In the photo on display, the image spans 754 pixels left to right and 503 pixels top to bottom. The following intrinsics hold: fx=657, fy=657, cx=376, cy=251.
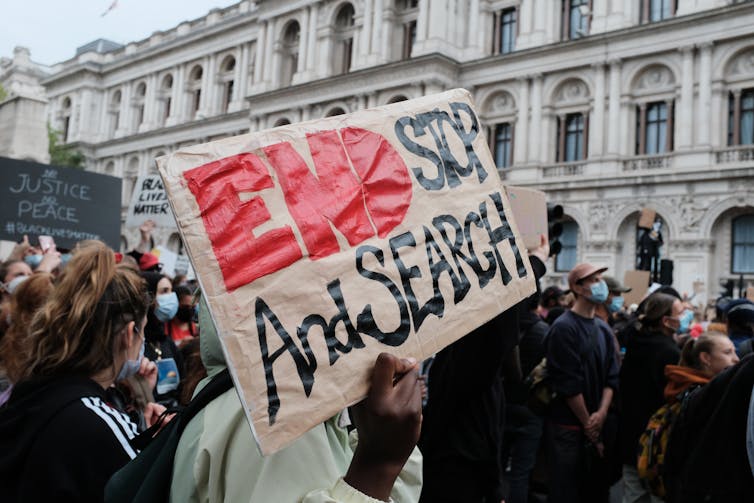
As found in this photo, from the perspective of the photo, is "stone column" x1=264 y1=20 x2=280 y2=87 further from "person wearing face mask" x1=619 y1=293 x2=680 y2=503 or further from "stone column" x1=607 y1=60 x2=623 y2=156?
"person wearing face mask" x1=619 y1=293 x2=680 y2=503

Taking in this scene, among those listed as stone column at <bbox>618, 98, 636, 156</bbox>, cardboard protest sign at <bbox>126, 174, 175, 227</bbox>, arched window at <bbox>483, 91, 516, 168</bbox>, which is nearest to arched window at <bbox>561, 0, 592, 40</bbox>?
arched window at <bbox>483, 91, 516, 168</bbox>

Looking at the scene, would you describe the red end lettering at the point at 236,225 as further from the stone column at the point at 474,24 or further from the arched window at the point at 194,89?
the arched window at the point at 194,89

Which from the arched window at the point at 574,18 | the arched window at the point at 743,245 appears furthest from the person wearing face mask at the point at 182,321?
the arched window at the point at 574,18

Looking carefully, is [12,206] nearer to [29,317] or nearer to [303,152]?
[29,317]

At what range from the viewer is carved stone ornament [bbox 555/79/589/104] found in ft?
74.9

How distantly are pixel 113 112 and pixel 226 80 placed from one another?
11.0 metres

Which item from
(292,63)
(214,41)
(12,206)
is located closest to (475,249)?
(12,206)

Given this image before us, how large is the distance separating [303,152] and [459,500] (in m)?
2.27

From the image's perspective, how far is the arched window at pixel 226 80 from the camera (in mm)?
36469

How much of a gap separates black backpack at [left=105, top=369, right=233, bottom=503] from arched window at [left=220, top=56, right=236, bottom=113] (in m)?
36.6

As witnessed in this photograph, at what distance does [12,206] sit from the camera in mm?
6715

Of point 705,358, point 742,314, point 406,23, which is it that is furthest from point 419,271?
point 406,23

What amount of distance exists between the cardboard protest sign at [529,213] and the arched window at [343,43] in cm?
2776

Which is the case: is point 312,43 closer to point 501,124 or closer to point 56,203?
point 501,124
